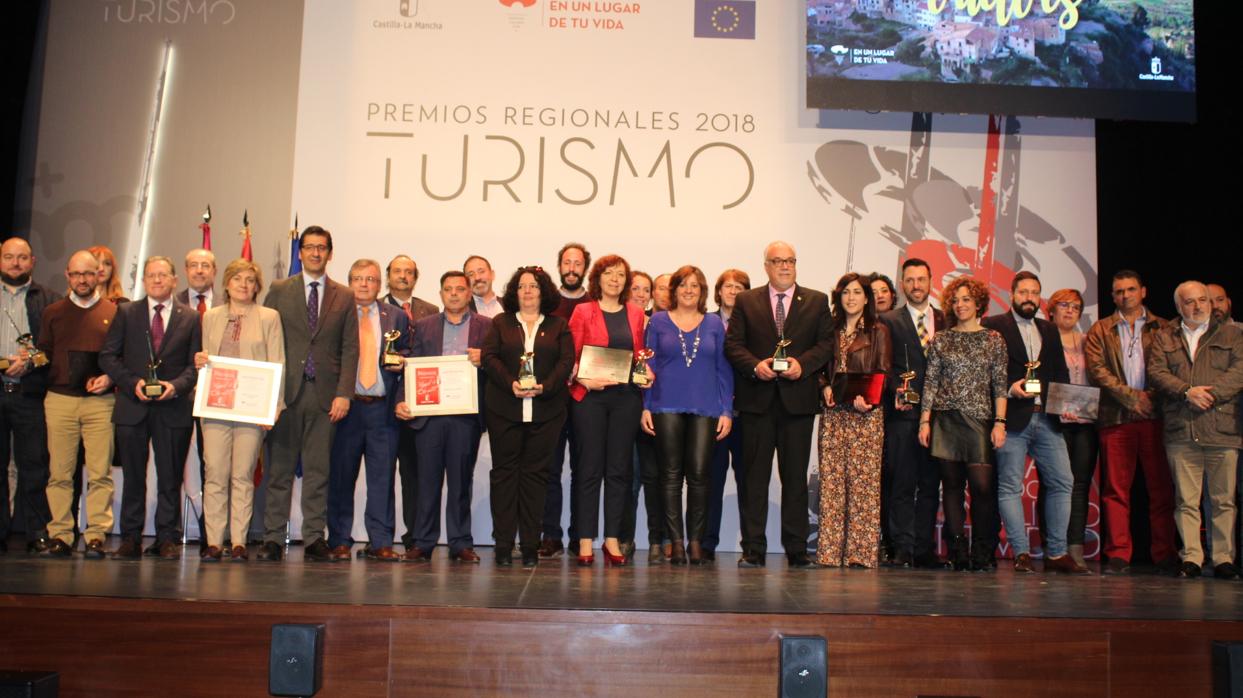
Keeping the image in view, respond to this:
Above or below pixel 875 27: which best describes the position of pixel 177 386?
below

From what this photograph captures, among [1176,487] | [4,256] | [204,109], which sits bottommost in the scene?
[1176,487]

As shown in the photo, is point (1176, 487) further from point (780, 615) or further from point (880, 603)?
point (780, 615)

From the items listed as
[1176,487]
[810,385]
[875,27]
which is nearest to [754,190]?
[875,27]

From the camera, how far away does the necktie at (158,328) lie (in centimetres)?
559

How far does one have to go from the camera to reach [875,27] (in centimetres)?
737

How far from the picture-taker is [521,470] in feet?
18.1

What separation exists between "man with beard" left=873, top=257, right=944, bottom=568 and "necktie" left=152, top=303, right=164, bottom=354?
157 inches

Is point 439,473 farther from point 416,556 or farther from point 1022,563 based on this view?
point 1022,563

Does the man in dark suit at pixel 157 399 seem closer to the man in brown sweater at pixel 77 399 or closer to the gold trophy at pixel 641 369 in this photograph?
the man in brown sweater at pixel 77 399

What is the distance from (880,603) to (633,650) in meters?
1.00

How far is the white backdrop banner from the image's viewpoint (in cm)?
748

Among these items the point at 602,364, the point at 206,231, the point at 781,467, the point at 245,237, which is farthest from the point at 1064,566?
the point at 206,231

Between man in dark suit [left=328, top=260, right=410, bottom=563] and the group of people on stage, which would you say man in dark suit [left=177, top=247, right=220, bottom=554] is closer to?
the group of people on stage

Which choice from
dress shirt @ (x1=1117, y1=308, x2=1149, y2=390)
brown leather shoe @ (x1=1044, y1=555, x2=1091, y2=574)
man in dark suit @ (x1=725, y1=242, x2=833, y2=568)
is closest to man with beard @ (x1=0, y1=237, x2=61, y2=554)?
man in dark suit @ (x1=725, y1=242, x2=833, y2=568)
